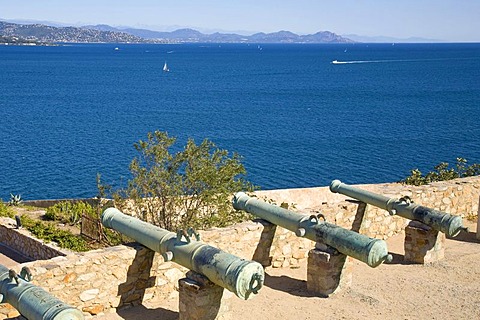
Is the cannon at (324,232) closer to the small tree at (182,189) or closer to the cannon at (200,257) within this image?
the cannon at (200,257)

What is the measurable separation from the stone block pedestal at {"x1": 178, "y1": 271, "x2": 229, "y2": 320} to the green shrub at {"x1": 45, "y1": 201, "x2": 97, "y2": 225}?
7.45m

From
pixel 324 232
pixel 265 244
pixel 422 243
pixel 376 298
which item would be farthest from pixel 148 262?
pixel 422 243

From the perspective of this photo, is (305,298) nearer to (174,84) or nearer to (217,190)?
(217,190)

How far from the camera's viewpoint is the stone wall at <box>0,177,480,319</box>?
324 inches

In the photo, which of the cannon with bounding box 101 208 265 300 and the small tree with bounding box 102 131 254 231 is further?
the small tree with bounding box 102 131 254 231

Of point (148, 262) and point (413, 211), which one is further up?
point (413, 211)

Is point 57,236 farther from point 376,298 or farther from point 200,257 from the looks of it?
point 376,298

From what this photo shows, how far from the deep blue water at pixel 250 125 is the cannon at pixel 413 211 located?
19.9 meters

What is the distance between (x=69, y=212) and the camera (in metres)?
15.9

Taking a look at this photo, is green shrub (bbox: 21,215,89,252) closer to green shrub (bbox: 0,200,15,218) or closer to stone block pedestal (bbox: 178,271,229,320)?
green shrub (bbox: 0,200,15,218)

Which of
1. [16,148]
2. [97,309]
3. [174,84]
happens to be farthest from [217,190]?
[174,84]

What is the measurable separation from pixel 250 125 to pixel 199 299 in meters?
44.1

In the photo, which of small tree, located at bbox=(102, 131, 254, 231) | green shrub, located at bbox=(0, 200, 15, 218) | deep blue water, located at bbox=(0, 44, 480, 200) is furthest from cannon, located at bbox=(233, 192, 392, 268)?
deep blue water, located at bbox=(0, 44, 480, 200)

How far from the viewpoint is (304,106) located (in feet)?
215
